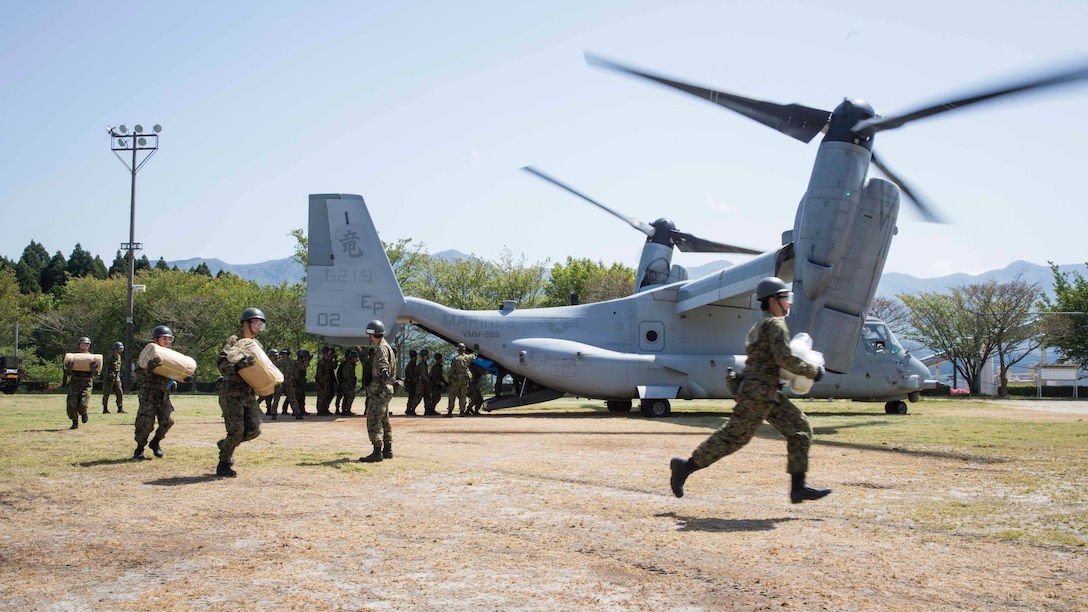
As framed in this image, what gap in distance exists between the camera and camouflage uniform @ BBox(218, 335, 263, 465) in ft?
29.6

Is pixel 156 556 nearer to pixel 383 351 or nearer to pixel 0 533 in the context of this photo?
pixel 0 533

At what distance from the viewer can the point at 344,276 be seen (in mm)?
20688

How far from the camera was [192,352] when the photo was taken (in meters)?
51.5

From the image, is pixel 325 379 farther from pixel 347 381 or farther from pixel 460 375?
pixel 460 375

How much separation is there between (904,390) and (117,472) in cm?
1987

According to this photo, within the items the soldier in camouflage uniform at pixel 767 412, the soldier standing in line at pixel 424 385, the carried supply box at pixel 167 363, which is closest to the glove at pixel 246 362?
the carried supply box at pixel 167 363

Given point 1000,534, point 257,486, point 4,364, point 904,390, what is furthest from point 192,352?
point 1000,534

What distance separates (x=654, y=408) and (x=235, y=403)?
532 inches

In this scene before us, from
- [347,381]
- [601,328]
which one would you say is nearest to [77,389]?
[347,381]

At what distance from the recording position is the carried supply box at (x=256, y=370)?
8.80 metres

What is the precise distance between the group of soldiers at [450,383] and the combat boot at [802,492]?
1551 centimetres

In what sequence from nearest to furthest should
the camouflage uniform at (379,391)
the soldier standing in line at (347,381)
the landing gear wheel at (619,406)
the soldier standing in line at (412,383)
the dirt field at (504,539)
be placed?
the dirt field at (504,539)
the camouflage uniform at (379,391)
the soldier standing in line at (347,381)
the soldier standing in line at (412,383)
the landing gear wheel at (619,406)

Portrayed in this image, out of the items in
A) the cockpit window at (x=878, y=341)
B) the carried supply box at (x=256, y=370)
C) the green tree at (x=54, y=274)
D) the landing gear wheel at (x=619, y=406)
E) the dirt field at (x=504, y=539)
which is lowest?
the dirt field at (x=504, y=539)

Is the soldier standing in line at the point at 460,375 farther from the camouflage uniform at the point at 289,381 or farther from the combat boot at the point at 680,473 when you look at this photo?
the combat boot at the point at 680,473
